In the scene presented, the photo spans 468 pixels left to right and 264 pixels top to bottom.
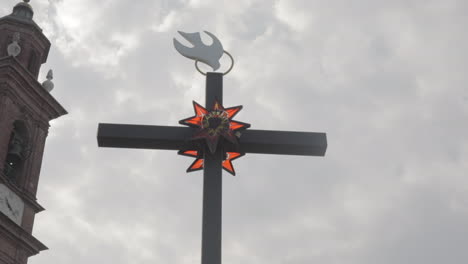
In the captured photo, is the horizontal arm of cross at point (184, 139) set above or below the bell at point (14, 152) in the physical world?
below

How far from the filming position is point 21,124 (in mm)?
30453

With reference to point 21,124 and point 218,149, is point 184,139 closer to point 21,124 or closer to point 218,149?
point 218,149

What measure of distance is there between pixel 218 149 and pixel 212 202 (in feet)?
2.99

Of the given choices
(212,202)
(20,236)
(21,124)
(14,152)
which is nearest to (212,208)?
(212,202)

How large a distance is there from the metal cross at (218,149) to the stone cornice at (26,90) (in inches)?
789

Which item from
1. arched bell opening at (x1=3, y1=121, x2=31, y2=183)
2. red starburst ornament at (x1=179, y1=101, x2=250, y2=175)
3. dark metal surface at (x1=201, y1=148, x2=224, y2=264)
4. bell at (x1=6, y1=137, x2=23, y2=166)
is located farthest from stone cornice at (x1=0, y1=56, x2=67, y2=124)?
dark metal surface at (x1=201, y1=148, x2=224, y2=264)

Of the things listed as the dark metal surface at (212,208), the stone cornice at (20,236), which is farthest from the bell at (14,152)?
the dark metal surface at (212,208)

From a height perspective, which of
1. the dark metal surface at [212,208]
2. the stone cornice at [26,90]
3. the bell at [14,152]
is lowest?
the dark metal surface at [212,208]

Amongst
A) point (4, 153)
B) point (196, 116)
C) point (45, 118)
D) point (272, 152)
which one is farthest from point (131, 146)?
point (45, 118)

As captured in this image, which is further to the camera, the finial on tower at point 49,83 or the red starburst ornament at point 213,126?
the finial on tower at point 49,83

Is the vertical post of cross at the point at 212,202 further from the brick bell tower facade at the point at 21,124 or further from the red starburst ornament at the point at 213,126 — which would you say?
the brick bell tower facade at the point at 21,124

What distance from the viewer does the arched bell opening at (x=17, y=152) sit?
2905 centimetres

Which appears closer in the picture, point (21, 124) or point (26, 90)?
point (21, 124)

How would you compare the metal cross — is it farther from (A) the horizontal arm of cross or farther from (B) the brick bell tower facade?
(B) the brick bell tower facade
